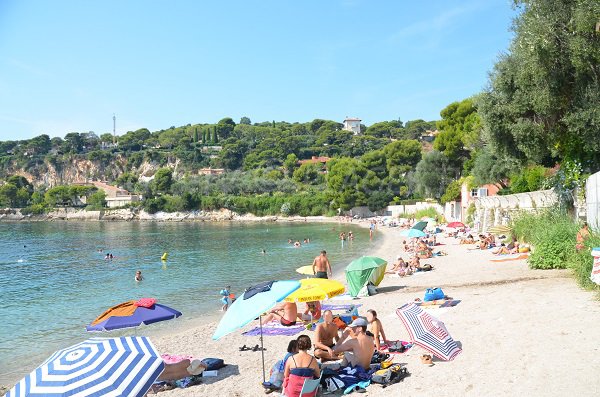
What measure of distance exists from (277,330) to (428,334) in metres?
4.50

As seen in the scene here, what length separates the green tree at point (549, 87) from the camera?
12875 millimetres

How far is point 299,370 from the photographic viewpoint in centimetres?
638

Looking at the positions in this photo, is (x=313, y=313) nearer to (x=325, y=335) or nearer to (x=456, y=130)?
(x=325, y=335)

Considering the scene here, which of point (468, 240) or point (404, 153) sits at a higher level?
point (404, 153)

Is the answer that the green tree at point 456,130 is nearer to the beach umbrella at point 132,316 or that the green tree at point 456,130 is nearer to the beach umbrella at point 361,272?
the beach umbrella at point 361,272

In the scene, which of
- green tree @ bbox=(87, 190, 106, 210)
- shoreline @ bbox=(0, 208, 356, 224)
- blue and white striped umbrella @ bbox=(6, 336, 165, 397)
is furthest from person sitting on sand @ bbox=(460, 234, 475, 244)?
green tree @ bbox=(87, 190, 106, 210)

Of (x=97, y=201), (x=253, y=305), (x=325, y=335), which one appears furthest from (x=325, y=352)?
(x=97, y=201)

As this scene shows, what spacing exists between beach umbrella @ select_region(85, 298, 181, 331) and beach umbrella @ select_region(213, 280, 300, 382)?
178 cm

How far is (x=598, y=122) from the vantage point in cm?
1309

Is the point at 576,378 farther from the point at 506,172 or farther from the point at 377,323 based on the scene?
the point at 506,172

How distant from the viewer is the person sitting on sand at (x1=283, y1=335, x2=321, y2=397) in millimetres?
6352

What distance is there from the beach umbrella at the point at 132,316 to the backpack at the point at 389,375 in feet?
11.8

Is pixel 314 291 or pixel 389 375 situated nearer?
pixel 389 375

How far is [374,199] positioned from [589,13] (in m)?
61.0
